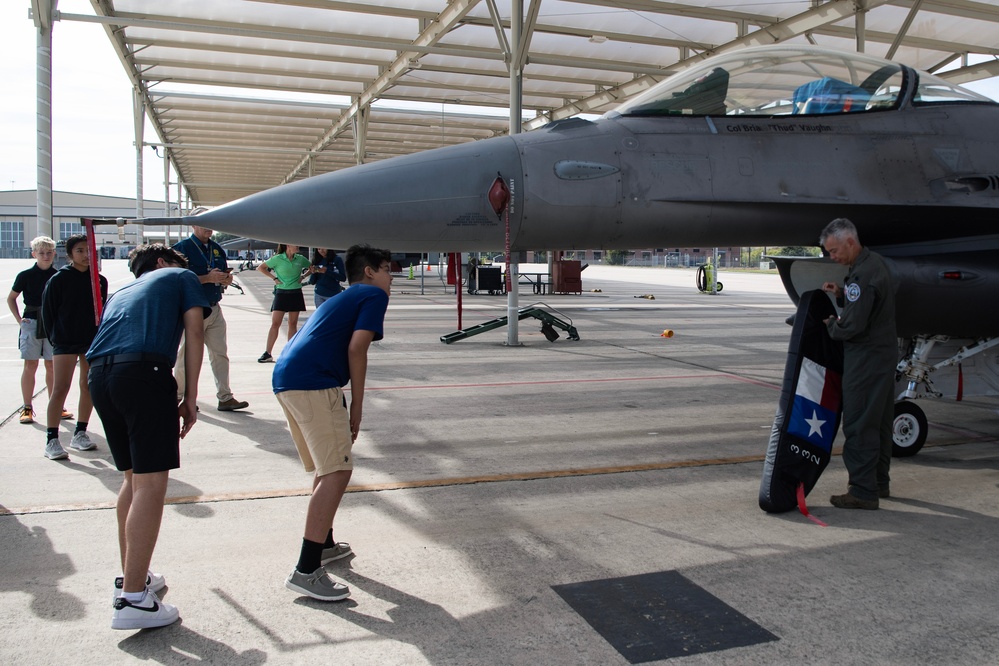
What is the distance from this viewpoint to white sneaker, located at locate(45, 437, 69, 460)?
18.4 ft

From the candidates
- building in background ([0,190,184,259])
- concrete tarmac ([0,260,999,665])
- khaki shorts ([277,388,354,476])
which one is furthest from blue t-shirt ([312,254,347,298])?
building in background ([0,190,184,259])

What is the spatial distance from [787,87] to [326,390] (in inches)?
178

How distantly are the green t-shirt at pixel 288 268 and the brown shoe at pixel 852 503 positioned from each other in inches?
295

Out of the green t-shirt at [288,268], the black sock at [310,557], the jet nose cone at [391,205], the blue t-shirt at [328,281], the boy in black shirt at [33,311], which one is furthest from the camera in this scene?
the blue t-shirt at [328,281]

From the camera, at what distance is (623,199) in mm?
5543

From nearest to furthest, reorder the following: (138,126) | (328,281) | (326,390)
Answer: (326,390)
(328,281)
(138,126)

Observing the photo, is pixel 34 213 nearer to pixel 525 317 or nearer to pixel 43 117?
pixel 525 317

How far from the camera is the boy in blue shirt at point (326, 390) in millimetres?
3422

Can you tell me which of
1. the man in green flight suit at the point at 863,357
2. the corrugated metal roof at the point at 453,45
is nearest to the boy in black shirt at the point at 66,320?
the man in green flight suit at the point at 863,357

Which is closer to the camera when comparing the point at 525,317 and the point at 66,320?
the point at 66,320

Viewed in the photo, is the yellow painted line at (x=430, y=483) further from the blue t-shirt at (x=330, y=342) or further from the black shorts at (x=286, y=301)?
the black shorts at (x=286, y=301)

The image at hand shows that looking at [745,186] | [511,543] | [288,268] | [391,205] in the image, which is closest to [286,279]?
[288,268]

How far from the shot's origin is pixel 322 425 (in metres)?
3.44

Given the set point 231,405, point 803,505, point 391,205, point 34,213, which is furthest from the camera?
point 34,213
